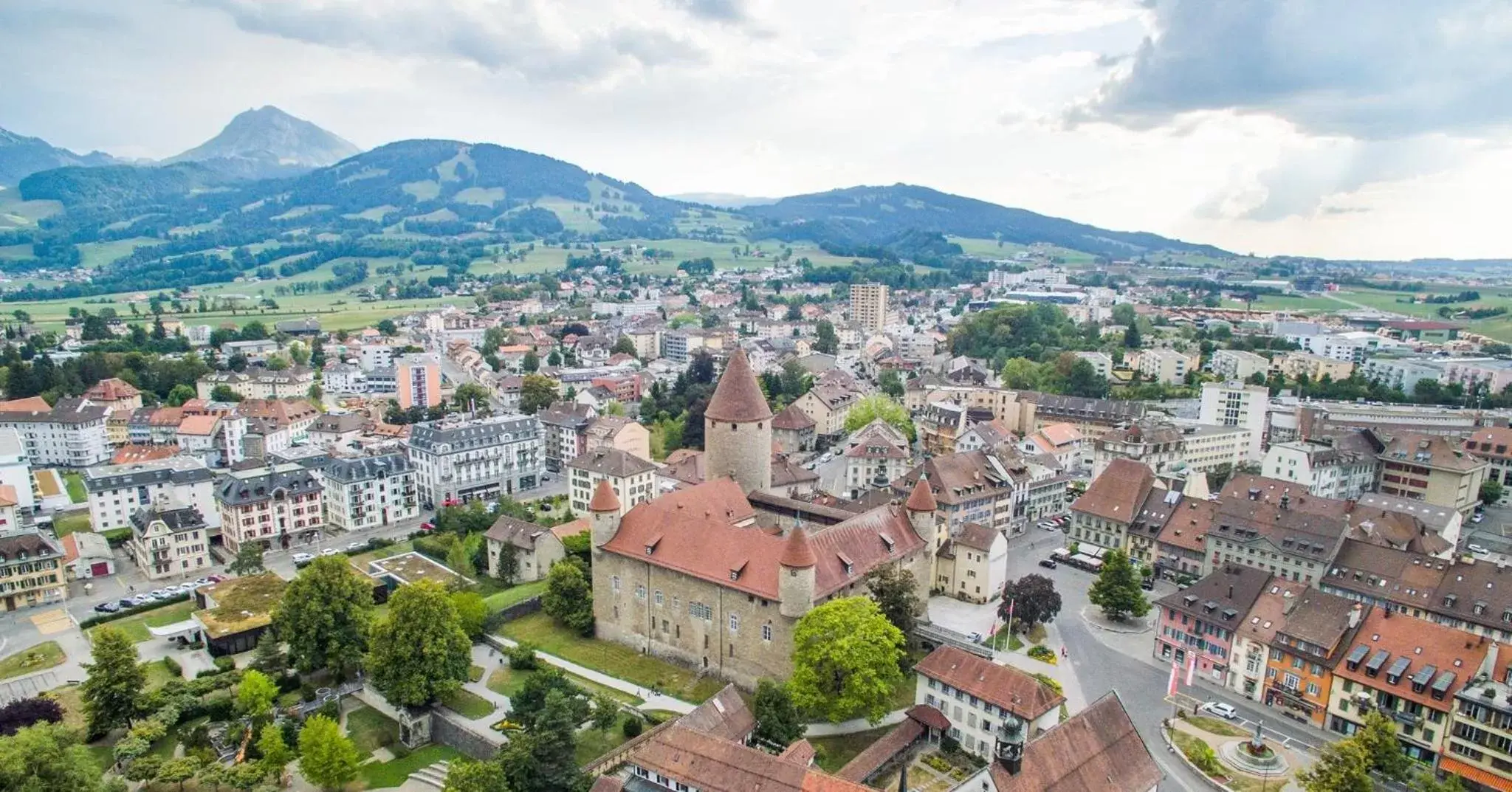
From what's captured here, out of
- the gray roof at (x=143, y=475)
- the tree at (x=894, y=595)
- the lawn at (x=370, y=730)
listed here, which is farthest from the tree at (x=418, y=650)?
the gray roof at (x=143, y=475)

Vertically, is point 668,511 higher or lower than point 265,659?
higher

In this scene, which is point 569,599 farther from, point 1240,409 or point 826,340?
point 826,340

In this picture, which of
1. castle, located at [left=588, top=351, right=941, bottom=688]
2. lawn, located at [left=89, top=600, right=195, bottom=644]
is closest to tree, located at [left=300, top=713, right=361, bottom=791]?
castle, located at [left=588, top=351, right=941, bottom=688]

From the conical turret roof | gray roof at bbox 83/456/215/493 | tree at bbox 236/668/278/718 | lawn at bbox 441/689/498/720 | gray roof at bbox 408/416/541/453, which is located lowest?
lawn at bbox 441/689/498/720

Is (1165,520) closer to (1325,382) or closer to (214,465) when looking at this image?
(1325,382)

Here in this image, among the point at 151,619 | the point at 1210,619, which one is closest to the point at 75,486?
the point at 151,619

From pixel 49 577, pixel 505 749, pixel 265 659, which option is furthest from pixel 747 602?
pixel 49 577

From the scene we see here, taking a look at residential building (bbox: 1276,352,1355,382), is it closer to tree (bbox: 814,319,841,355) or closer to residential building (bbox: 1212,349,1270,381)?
residential building (bbox: 1212,349,1270,381)

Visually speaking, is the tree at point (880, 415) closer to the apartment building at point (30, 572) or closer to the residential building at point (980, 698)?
the residential building at point (980, 698)
